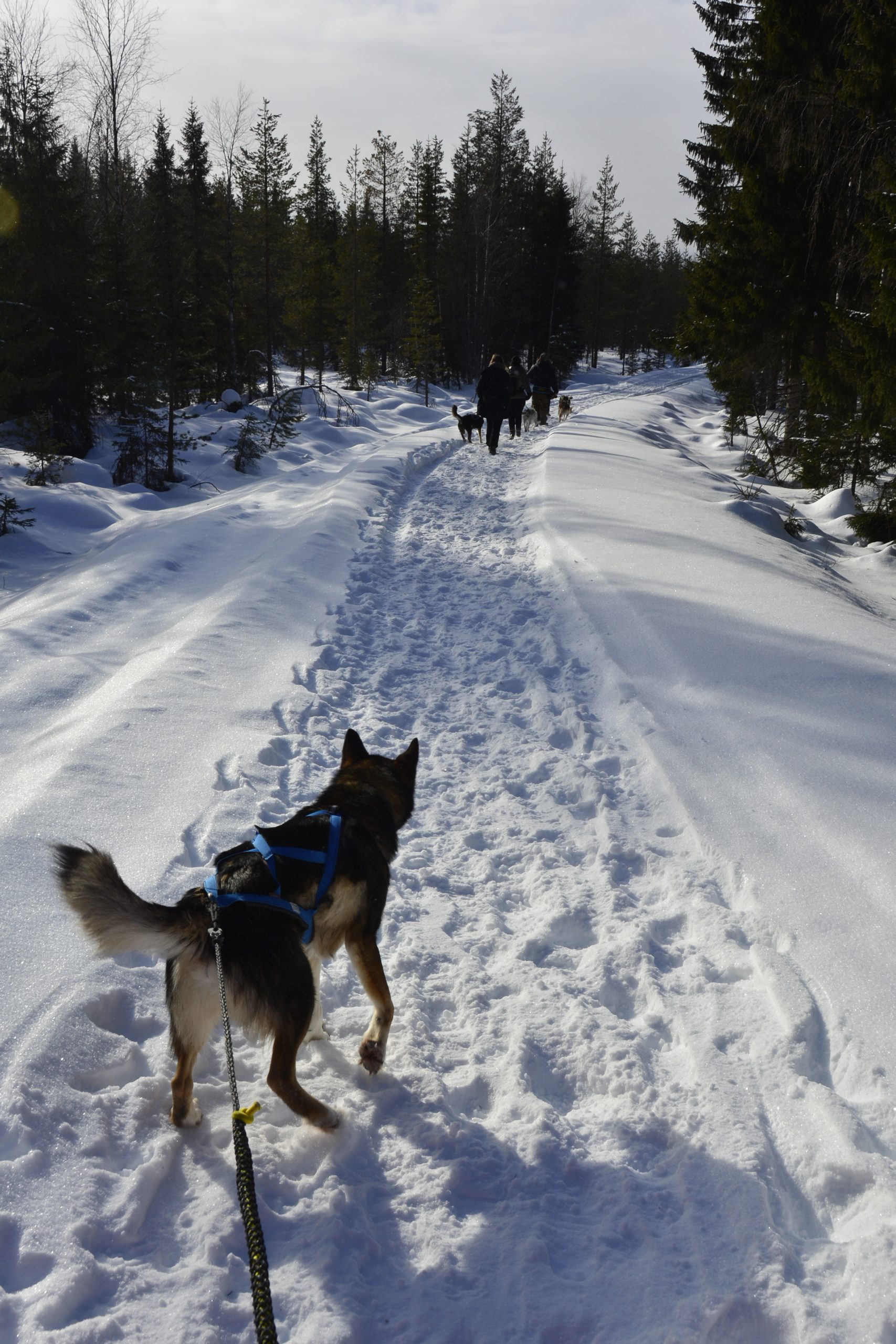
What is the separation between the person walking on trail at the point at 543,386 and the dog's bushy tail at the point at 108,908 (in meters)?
22.0

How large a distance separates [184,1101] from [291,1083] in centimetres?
35

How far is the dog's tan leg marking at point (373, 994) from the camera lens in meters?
2.77

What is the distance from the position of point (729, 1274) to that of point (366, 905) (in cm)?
151

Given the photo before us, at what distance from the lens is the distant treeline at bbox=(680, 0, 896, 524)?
913 cm

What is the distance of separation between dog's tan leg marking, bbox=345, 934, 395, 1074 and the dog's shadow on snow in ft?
0.69

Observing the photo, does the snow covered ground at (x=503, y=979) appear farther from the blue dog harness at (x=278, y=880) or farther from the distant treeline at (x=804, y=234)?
the distant treeline at (x=804, y=234)

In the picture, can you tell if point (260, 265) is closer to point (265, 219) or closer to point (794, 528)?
point (265, 219)

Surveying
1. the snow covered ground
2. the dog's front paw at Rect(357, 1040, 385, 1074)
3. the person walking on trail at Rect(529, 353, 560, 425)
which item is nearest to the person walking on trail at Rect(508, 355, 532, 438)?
the person walking on trail at Rect(529, 353, 560, 425)

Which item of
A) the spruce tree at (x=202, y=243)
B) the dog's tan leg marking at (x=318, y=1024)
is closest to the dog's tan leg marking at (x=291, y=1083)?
the dog's tan leg marking at (x=318, y=1024)

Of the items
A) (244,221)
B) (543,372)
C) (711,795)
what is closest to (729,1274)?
(711,795)

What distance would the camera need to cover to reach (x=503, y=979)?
3217 millimetres

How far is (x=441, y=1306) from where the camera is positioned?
1992 mm

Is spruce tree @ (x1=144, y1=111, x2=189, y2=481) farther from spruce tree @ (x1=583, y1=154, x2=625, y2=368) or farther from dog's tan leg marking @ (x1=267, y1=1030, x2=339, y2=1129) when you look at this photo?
spruce tree @ (x1=583, y1=154, x2=625, y2=368)

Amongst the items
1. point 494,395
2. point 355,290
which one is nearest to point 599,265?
point 355,290
